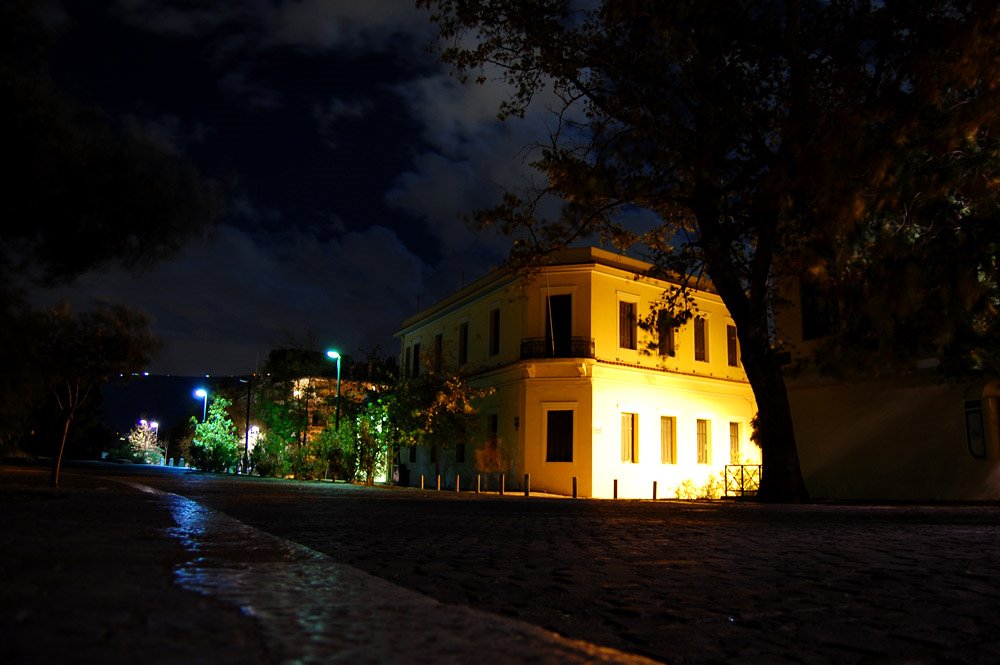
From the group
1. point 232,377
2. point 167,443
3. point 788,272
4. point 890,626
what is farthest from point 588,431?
point 167,443

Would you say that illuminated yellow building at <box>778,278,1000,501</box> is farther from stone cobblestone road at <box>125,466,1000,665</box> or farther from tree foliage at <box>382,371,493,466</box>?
tree foliage at <box>382,371,493,466</box>

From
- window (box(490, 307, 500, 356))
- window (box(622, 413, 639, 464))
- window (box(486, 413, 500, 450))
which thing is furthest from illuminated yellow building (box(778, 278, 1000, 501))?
window (box(490, 307, 500, 356))

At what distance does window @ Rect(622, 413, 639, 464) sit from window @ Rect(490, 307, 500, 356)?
236 inches

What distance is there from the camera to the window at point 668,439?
29.4 meters

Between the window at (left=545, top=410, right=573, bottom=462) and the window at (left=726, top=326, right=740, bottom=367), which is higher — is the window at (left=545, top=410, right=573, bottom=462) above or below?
below

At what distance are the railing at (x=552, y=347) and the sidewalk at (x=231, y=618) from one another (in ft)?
82.0

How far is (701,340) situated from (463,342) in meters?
10.0

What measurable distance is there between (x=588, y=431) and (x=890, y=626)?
24.7 metres

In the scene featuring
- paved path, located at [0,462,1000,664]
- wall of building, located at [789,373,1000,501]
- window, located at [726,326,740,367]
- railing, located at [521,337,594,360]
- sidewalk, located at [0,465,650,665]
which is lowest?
paved path, located at [0,462,1000,664]

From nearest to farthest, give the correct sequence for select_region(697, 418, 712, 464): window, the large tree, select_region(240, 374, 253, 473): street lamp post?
1. the large tree
2. select_region(697, 418, 712, 464): window
3. select_region(240, 374, 253, 473): street lamp post

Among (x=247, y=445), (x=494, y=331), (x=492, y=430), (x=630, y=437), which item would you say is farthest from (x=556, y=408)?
(x=247, y=445)

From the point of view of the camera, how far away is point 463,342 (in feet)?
113

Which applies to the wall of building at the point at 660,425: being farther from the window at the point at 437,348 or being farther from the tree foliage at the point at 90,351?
the tree foliage at the point at 90,351

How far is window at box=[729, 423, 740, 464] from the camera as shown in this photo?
3148 centimetres
